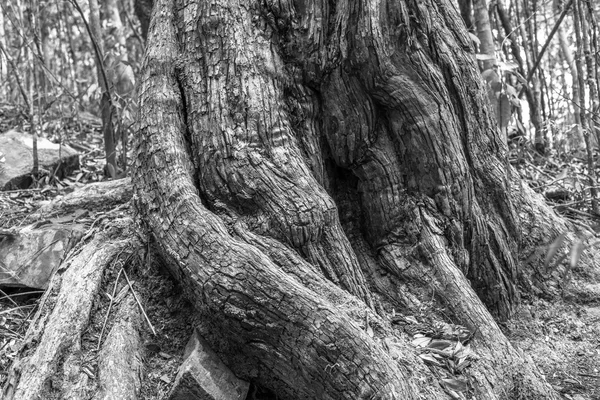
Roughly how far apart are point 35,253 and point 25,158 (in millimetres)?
2177

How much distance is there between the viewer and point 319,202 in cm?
322

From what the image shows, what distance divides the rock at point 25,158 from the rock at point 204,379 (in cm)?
371

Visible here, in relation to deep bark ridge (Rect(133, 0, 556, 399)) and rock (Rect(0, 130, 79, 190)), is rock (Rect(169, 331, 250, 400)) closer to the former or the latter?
deep bark ridge (Rect(133, 0, 556, 399))

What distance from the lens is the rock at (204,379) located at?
2.95m

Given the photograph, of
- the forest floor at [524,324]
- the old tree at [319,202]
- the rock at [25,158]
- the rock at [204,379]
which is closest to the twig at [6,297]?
the forest floor at [524,324]

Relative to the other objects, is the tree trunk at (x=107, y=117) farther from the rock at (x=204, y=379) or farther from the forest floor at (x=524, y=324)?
the rock at (x=204, y=379)

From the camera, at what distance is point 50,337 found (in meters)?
3.10

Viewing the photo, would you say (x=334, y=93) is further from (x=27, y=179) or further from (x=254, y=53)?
(x=27, y=179)

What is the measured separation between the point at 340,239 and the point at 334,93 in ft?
2.81

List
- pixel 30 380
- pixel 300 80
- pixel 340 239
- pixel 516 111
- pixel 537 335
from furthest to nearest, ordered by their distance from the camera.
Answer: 1. pixel 516 111
2. pixel 537 335
3. pixel 300 80
4. pixel 340 239
5. pixel 30 380

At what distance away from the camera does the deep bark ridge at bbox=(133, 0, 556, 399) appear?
2.91 metres

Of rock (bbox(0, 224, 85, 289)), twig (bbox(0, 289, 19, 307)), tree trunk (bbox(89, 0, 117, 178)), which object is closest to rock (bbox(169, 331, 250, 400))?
rock (bbox(0, 224, 85, 289))

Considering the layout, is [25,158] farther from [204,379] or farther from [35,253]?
[204,379]

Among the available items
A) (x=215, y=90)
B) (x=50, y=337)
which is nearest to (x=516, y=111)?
(x=215, y=90)
